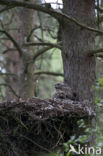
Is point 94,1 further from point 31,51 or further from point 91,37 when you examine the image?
point 31,51

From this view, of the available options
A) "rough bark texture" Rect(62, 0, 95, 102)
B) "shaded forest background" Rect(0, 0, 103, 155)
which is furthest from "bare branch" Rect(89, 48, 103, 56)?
"shaded forest background" Rect(0, 0, 103, 155)

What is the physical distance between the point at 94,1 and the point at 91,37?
1.62ft

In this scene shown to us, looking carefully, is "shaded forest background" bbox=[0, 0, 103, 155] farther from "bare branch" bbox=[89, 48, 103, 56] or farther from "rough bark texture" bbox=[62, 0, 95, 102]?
"bare branch" bbox=[89, 48, 103, 56]

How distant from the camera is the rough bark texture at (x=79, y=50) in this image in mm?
4055

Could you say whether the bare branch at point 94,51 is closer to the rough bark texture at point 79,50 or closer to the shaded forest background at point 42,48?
the rough bark texture at point 79,50

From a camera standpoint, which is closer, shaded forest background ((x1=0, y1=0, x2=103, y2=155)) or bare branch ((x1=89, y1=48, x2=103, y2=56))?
bare branch ((x1=89, y1=48, x2=103, y2=56))

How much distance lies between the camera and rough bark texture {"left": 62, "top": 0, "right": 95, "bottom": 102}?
4.05 meters

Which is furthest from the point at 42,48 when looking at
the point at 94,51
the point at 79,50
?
the point at 94,51

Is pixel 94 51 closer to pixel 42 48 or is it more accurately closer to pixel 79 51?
pixel 79 51

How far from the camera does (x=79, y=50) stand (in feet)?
13.5

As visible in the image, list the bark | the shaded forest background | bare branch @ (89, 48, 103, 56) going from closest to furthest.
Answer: bare branch @ (89, 48, 103, 56) → the bark → the shaded forest background

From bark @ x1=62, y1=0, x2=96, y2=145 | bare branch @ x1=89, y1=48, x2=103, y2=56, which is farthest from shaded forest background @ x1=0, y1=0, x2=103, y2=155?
bare branch @ x1=89, y1=48, x2=103, y2=56

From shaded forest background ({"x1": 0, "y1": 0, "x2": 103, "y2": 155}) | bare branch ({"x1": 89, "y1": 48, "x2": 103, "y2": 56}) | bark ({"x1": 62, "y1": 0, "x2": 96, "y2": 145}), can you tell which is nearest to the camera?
bare branch ({"x1": 89, "y1": 48, "x2": 103, "y2": 56})

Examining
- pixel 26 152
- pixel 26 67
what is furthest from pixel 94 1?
pixel 26 67
